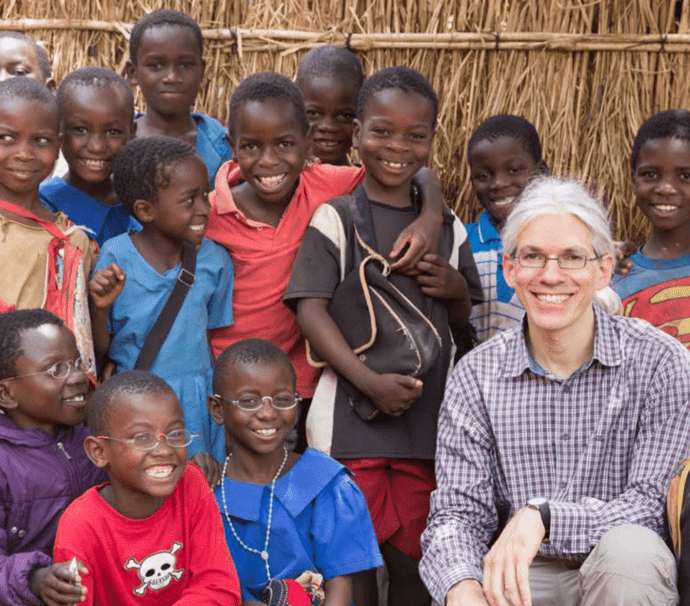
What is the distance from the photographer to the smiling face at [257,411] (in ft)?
9.98

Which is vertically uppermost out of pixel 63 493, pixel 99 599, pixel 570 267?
pixel 570 267

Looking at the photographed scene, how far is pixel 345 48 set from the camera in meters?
4.57

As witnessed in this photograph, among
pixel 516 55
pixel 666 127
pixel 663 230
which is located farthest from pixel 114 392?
pixel 516 55

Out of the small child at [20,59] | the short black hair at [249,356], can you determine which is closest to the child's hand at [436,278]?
the short black hair at [249,356]

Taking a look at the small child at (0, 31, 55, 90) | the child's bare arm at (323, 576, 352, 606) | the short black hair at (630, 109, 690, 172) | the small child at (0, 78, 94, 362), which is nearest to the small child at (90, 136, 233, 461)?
the small child at (0, 78, 94, 362)

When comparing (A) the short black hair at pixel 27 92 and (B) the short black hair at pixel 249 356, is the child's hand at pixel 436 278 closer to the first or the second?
(B) the short black hair at pixel 249 356

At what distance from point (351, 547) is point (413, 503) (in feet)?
1.57

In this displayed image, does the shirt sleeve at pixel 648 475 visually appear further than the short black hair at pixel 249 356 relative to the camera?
No

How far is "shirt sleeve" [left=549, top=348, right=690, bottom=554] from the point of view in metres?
2.79

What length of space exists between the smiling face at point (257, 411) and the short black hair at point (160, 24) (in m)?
1.71

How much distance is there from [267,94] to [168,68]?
0.70m

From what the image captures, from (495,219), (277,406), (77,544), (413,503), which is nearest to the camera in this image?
(77,544)

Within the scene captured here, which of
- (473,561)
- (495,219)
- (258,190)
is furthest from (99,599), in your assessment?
(495,219)

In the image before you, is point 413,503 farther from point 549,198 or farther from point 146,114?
point 146,114
